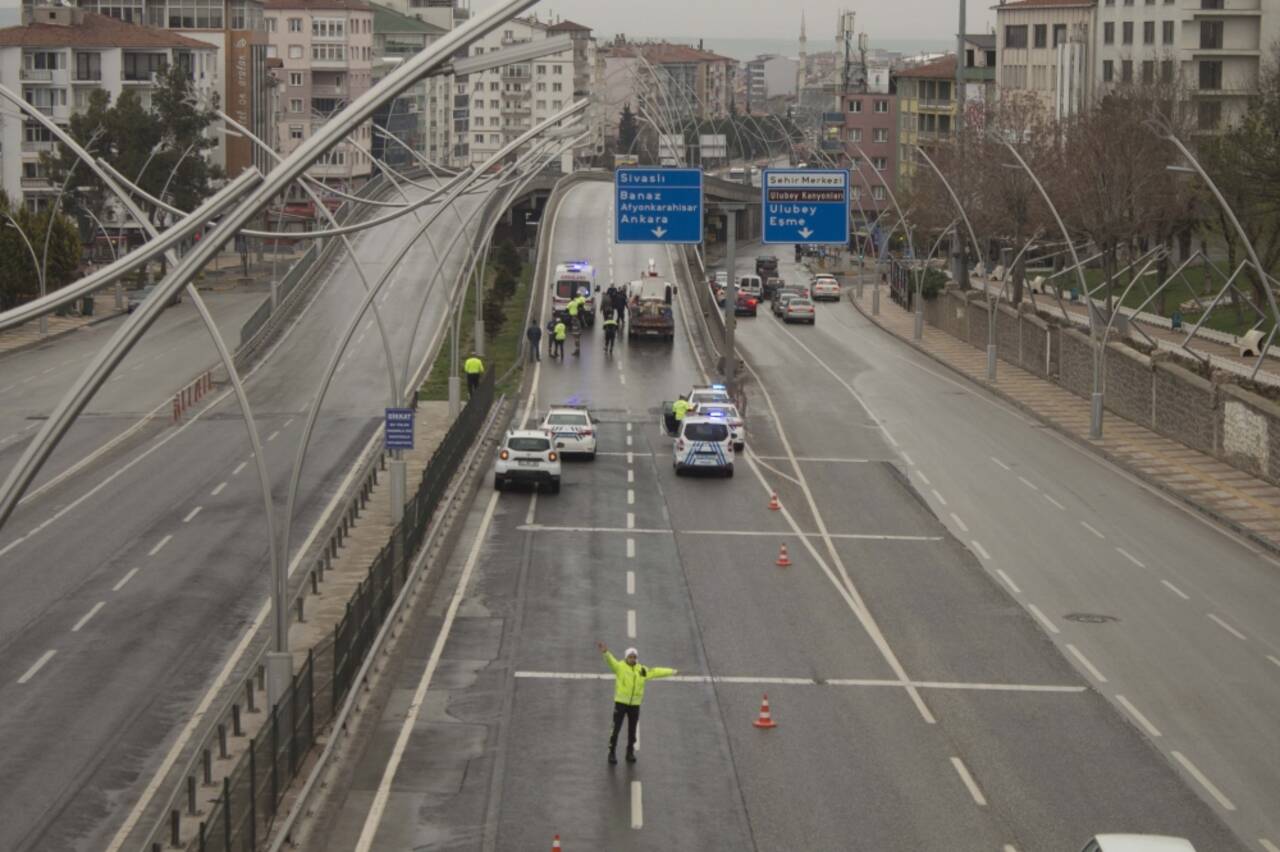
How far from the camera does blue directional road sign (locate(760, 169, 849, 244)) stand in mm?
65250

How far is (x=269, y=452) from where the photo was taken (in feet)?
170

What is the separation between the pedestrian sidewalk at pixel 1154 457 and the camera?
142 feet

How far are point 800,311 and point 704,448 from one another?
44.9m

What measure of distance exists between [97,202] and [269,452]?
63032 mm

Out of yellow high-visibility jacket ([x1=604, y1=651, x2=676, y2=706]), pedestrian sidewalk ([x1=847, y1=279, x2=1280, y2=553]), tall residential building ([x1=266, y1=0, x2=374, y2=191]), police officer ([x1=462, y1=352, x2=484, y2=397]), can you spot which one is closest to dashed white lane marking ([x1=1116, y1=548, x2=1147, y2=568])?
pedestrian sidewalk ([x1=847, y1=279, x2=1280, y2=553])

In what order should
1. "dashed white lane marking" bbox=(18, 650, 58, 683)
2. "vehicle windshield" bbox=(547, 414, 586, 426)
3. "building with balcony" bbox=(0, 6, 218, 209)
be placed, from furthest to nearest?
"building with balcony" bbox=(0, 6, 218, 209)
"vehicle windshield" bbox=(547, 414, 586, 426)
"dashed white lane marking" bbox=(18, 650, 58, 683)

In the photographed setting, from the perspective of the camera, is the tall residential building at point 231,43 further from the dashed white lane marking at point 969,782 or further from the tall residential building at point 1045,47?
the dashed white lane marking at point 969,782

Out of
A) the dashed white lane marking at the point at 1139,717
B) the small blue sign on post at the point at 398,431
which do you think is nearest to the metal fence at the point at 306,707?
the small blue sign on post at the point at 398,431

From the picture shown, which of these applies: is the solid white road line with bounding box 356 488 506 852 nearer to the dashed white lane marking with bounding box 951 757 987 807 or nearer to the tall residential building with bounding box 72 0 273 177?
the dashed white lane marking with bounding box 951 757 987 807

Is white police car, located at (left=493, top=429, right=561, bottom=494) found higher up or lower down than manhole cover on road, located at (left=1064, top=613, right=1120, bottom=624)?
higher up

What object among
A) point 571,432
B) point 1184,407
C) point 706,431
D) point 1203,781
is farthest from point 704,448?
point 1203,781

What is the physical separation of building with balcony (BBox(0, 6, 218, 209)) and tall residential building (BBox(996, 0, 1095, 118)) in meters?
52.2

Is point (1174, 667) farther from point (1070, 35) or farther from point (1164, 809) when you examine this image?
point (1070, 35)

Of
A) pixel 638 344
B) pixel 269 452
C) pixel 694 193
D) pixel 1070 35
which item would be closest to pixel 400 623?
pixel 269 452
